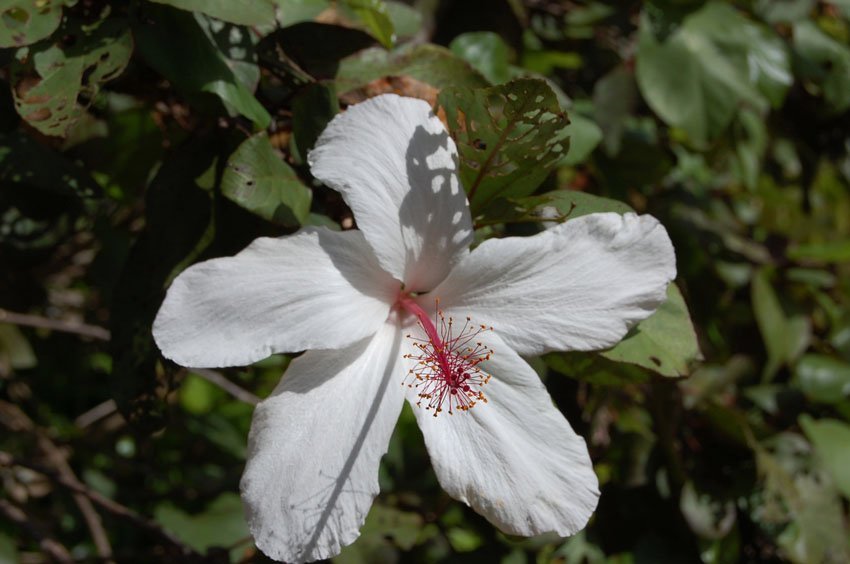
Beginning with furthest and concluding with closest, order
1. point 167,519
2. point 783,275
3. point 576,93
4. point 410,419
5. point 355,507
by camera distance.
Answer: point 410,419, point 783,275, point 576,93, point 167,519, point 355,507

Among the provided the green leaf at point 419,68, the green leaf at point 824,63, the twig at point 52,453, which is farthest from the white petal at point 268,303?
the green leaf at point 824,63

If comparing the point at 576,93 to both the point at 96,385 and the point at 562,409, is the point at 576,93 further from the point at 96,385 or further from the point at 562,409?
the point at 96,385

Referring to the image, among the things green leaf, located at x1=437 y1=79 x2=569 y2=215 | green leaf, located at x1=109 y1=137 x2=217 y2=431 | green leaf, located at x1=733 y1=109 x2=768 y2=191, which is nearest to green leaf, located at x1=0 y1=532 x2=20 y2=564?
green leaf, located at x1=109 y1=137 x2=217 y2=431

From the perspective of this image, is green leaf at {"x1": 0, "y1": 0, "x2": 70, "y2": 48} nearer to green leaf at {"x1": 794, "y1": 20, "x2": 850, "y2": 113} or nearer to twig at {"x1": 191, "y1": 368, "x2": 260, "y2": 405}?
twig at {"x1": 191, "y1": 368, "x2": 260, "y2": 405}

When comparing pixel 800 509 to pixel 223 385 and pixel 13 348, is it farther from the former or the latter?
pixel 13 348

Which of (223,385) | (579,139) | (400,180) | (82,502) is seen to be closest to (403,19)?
(579,139)

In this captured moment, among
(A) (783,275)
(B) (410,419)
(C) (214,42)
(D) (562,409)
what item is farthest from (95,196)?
(A) (783,275)
